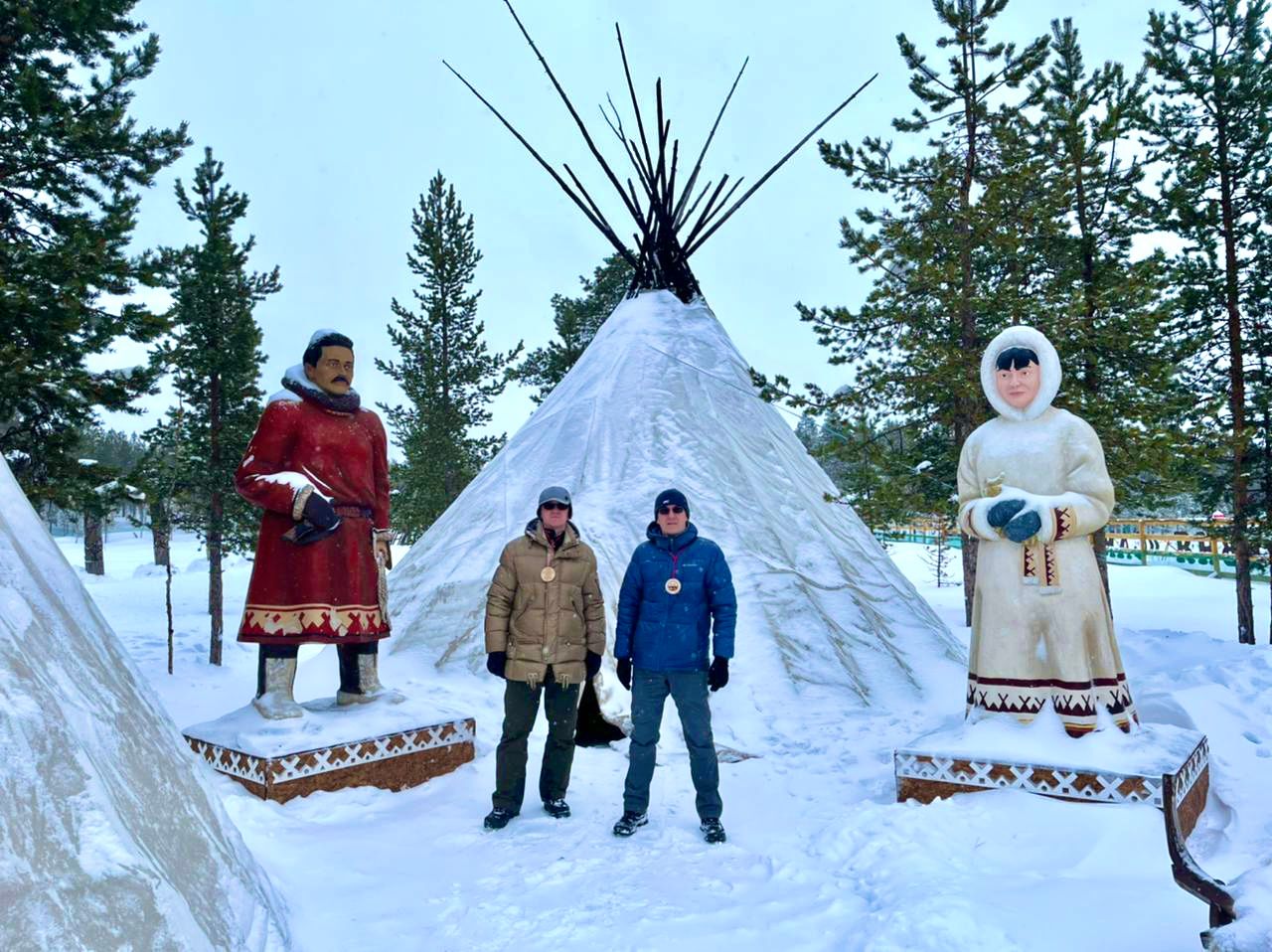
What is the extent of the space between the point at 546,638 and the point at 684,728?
0.85 m

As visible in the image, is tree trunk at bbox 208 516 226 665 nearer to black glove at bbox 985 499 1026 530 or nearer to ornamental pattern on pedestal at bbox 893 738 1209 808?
ornamental pattern on pedestal at bbox 893 738 1209 808

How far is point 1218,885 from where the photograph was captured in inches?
86.2

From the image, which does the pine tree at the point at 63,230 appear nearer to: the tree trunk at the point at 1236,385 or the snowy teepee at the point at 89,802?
the snowy teepee at the point at 89,802

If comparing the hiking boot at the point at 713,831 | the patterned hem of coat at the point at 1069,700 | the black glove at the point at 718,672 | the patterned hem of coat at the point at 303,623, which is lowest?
the hiking boot at the point at 713,831

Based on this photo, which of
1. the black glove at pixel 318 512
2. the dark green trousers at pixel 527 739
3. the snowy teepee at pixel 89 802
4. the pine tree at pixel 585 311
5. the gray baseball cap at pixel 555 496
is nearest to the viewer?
the snowy teepee at pixel 89 802

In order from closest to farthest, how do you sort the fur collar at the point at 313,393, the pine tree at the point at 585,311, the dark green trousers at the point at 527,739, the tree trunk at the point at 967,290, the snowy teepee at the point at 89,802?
1. the snowy teepee at the point at 89,802
2. the dark green trousers at the point at 527,739
3. the fur collar at the point at 313,393
4. the tree trunk at the point at 967,290
5. the pine tree at the point at 585,311

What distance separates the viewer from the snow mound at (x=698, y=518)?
720 centimetres

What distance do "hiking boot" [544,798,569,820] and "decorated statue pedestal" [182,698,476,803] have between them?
0.93m

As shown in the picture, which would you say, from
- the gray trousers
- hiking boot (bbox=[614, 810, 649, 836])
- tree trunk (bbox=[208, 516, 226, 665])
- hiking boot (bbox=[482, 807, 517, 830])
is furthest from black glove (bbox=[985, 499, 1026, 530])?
tree trunk (bbox=[208, 516, 226, 665])

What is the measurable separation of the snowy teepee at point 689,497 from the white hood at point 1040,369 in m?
3.08

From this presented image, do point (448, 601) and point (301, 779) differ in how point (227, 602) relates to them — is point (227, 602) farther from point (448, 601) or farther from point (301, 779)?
point (301, 779)

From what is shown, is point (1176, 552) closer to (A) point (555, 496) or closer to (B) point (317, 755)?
(A) point (555, 496)

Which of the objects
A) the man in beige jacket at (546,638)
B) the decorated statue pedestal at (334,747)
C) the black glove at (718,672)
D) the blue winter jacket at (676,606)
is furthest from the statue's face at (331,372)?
the black glove at (718,672)

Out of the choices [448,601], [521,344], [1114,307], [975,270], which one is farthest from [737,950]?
[521,344]
